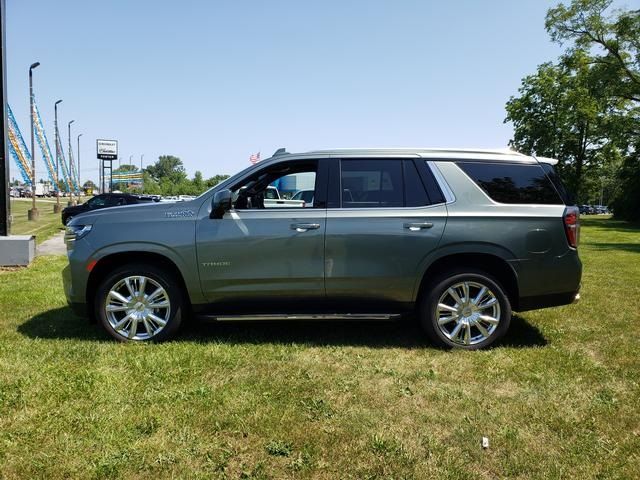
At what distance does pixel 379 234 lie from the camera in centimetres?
459

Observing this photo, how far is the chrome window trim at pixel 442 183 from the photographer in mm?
4695

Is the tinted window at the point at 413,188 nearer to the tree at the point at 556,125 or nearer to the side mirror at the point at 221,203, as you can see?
the side mirror at the point at 221,203

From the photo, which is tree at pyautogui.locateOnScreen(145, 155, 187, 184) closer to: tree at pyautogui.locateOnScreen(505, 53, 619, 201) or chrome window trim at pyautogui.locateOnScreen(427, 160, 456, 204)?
tree at pyautogui.locateOnScreen(505, 53, 619, 201)

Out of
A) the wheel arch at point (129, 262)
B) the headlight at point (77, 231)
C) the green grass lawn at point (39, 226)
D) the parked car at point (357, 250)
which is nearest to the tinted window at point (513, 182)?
the parked car at point (357, 250)

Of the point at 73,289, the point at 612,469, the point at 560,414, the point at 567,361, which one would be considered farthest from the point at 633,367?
the point at 73,289

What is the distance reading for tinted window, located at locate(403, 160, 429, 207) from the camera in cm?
470

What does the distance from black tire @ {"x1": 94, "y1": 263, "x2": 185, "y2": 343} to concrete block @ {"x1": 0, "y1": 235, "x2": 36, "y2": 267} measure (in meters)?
5.85

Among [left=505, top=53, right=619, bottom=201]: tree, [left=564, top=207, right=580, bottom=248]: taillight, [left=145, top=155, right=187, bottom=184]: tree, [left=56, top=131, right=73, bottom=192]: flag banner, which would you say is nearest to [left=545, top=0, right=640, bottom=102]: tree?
[left=505, top=53, right=619, bottom=201]: tree

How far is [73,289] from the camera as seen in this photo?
4.76 metres

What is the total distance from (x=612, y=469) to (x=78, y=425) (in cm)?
315

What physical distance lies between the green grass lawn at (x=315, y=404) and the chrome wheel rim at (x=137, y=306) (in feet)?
0.69

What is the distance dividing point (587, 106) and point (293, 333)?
4038 cm

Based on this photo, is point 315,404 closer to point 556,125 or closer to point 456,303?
point 456,303

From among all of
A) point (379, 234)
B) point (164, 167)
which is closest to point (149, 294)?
point (379, 234)
